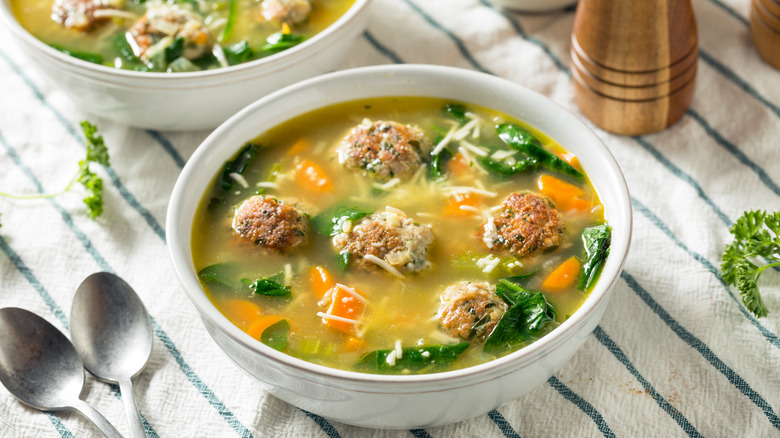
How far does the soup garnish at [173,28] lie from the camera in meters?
4.16

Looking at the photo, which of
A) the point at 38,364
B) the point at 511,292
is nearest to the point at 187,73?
the point at 38,364

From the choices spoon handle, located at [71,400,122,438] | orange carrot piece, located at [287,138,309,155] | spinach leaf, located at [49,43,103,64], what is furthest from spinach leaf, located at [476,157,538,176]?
spinach leaf, located at [49,43,103,64]

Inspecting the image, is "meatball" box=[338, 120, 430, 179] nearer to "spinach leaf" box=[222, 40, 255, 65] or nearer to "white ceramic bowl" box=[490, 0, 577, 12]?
"spinach leaf" box=[222, 40, 255, 65]

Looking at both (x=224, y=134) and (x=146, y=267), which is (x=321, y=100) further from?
(x=146, y=267)

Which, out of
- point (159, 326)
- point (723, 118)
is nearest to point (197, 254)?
point (159, 326)

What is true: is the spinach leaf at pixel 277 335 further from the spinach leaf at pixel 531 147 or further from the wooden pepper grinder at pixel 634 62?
the wooden pepper grinder at pixel 634 62

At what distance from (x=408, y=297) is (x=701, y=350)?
1.20 metres

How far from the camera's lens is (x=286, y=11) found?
436 centimetres

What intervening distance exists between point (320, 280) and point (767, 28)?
2806 millimetres

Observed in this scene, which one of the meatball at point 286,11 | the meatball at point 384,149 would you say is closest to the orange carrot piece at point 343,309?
the meatball at point 384,149

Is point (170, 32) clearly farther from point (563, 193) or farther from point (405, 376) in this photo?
point (405, 376)

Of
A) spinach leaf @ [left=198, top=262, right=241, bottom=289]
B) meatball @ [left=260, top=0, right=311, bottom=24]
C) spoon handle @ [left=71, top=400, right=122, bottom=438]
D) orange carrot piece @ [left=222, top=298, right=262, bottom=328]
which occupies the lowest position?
spoon handle @ [left=71, top=400, right=122, bottom=438]

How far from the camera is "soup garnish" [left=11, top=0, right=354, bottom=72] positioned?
416 cm

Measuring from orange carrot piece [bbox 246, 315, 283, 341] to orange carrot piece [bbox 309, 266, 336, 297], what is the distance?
0.18 m
